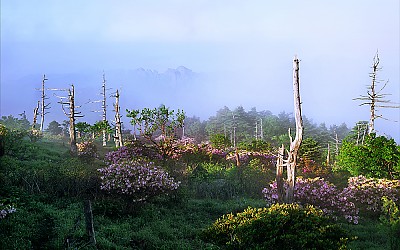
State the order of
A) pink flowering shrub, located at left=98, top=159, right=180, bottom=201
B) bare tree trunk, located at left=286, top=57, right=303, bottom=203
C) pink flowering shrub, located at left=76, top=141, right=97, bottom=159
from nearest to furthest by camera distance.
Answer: pink flowering shrub, located at left=98, top=159, right=180, bottom=201 → bare tree trunk, located at left=286, top=57, right=303, bottom=203 → pink flowering shrub, located at left=76, top=141, right=97, bottom=159

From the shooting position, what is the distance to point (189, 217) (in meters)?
10.4

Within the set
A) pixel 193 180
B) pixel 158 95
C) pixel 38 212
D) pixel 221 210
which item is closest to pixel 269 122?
pixel 193 180

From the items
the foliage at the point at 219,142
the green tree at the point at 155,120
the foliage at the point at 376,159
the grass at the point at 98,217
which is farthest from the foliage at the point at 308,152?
the foliage at the point at 219,142

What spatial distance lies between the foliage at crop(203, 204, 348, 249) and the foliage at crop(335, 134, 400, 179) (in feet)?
27.1

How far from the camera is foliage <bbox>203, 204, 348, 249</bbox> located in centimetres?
520

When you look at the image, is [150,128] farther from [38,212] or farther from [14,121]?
[14,121]

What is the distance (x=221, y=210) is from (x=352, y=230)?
3631 mm

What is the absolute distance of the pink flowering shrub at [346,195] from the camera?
10.9 metres

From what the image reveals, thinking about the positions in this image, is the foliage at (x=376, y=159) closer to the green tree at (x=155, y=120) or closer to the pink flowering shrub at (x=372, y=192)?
the pink flowering shrub at (x=372, y=192)

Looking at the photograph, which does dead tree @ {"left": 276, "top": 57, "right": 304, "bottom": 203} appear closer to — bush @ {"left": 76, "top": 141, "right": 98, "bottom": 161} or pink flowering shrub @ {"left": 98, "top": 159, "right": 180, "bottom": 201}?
pink flowering shrub @ {"left": 98, "top": 159, "right": 180, "bottom": 201}

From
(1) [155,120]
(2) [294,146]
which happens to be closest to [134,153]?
(1) [155,120]

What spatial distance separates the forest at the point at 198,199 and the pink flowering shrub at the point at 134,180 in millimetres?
29

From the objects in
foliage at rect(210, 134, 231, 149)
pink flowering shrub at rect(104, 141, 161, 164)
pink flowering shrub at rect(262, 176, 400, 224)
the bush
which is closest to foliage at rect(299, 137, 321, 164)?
pink flowering shrub at rect(262, 176, 400, 224)

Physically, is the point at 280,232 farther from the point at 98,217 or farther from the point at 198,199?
the point at 198,199
